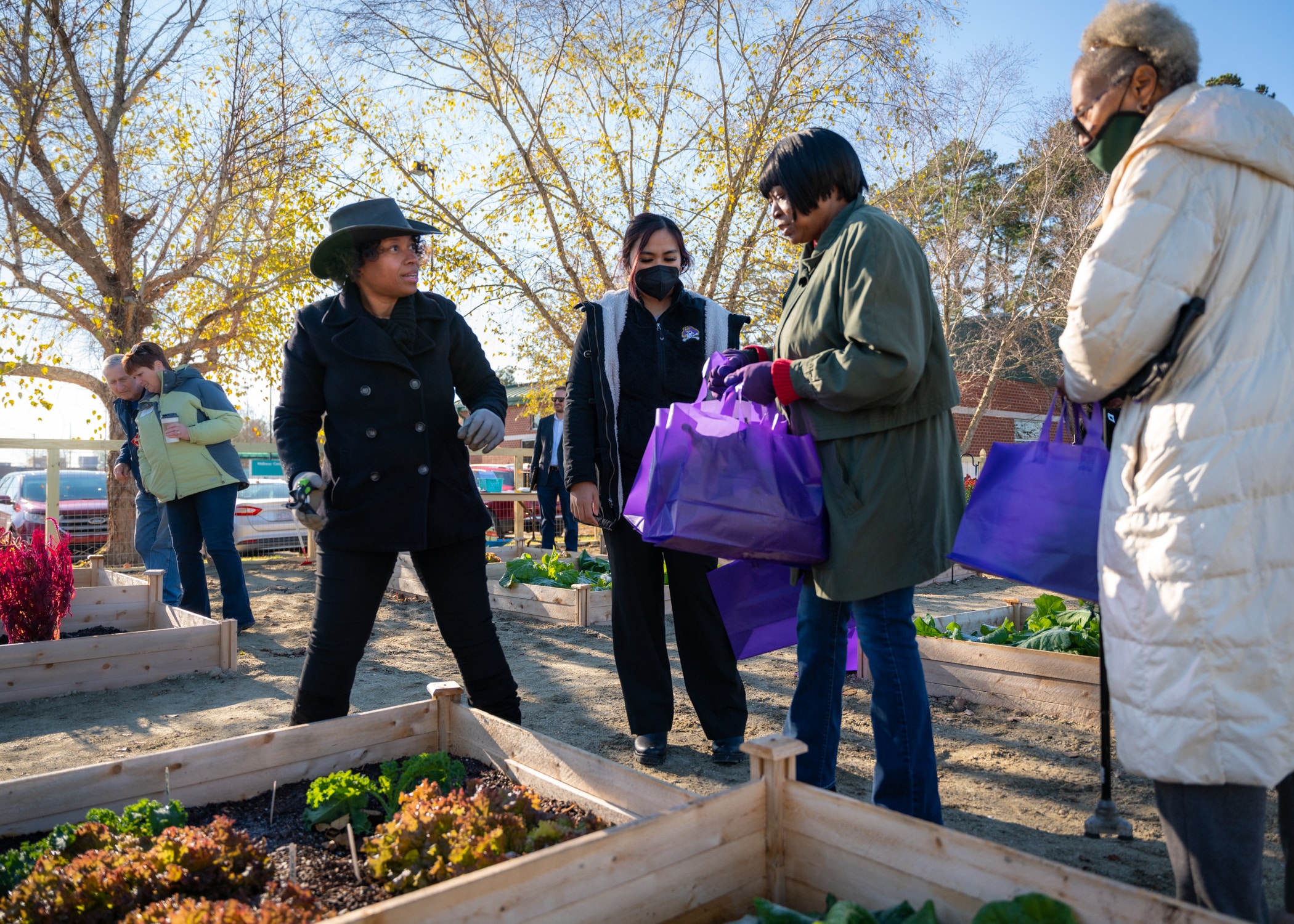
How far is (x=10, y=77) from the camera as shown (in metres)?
9.61

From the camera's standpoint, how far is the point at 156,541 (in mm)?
6930

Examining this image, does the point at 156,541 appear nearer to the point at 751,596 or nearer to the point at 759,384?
the point at 751,596

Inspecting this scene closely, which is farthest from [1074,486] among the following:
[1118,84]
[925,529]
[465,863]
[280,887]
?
[280,887]

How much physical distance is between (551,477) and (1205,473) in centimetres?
1009

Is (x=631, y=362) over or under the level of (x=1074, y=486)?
over

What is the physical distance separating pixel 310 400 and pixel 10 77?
953 cm

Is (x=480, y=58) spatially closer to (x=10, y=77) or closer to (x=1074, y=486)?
(x=10, y=77)

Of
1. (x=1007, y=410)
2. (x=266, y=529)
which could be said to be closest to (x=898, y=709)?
(x=266, y=529)

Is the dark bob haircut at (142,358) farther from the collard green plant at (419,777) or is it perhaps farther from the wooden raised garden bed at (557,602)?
the collard green plant at (419,777)

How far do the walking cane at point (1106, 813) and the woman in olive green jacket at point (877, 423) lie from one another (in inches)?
26.0

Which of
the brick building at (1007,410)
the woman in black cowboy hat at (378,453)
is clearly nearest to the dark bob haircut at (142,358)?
the woman in black cowboy hat at (378,453)

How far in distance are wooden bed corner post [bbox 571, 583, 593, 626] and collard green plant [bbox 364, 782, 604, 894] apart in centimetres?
423

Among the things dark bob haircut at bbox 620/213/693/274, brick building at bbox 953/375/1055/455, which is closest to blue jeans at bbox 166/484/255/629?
dark bob haircut at bbox 620/213/693/274

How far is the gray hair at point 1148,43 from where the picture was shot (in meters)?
1.69
